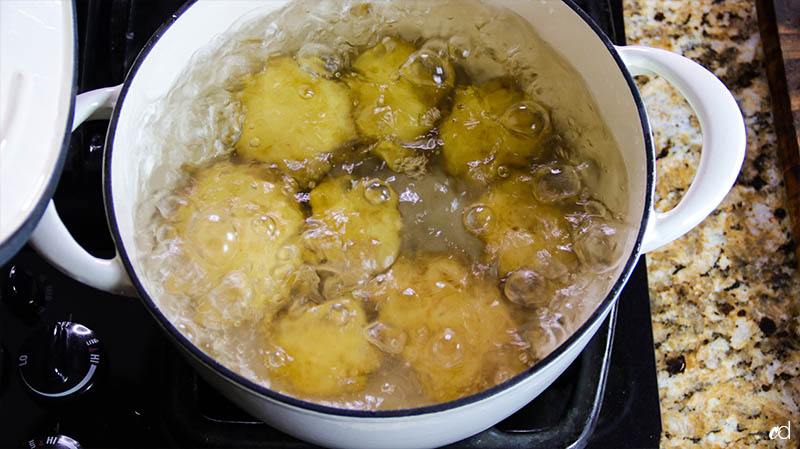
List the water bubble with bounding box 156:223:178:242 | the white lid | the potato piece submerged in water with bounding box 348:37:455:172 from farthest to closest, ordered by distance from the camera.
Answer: the potato piece submerged in water with bounding box 348:37:455:172
the water bubble with bounding box 156:223:178:242
the white lid

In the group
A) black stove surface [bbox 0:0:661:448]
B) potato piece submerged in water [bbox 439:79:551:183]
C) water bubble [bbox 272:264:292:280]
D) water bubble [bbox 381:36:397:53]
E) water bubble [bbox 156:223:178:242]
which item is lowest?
black stove surface [bbox 0:0:661:448]

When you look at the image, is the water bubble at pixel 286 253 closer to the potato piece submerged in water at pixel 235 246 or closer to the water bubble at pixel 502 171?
the potato piece submerged in water at pixel 235 246

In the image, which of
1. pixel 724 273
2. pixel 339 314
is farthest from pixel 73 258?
pixel 724 273

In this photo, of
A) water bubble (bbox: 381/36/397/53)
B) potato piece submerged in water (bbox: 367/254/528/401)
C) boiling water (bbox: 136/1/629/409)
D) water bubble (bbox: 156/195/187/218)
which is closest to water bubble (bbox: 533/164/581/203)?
boiling water (bbox: 136/1/629/409)

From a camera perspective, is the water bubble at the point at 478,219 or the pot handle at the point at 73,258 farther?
the water bubble at the point at 478,219

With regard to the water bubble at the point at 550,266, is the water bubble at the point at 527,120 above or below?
above

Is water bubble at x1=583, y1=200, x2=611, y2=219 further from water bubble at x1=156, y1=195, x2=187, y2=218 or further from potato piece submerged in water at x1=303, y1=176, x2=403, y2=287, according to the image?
water bubble at x1=156, y1=195, x2=187, y2=218

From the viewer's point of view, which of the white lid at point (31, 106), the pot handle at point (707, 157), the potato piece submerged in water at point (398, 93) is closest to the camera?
the white lid at point (31, 106)

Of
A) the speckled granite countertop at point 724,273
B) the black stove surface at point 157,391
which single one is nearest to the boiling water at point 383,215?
the black stove surface at point 157,391

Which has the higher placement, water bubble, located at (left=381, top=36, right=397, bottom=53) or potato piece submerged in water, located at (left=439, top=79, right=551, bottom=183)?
water bubble, located at (left=381, top=36, right=397, bottom=53)
